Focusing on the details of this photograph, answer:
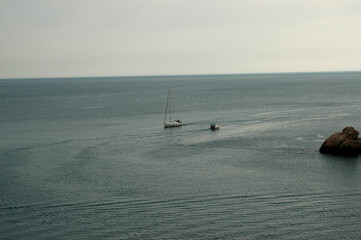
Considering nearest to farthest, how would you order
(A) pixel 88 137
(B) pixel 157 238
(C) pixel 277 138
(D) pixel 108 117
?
(B) pixel 157 238, (C) pixel 277 138, (A) pixel 88 137, (D) pixel 108 117

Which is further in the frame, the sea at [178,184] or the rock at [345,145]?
the rock at [345,145]

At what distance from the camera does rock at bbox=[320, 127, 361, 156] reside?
61562 millimetres

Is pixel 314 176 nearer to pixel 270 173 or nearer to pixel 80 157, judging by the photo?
pixel 270 173

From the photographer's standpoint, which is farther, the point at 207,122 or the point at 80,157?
the point at 207,122

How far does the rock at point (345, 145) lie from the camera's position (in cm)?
6156

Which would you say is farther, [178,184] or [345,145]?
[345,145]

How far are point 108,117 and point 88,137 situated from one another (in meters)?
31.7

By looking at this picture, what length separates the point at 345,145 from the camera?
61.6m

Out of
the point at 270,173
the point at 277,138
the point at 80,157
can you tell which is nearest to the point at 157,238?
the point at 270,173

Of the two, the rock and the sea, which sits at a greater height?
the rock

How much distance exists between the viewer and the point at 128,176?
53.1 meters

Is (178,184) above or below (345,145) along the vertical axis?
below

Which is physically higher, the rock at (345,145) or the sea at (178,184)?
the rock at (345,145)

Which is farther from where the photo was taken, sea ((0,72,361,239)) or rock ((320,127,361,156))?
rock ((320,127,361,156))
